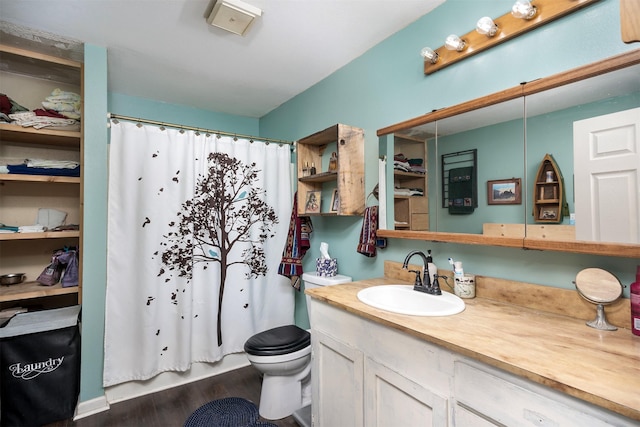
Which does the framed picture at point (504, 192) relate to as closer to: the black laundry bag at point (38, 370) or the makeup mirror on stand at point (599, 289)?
the makeup mirror on stand at point (599, 289)

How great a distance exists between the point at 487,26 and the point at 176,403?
9.25ft

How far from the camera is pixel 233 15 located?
1.66 metres

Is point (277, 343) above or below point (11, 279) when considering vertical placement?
below

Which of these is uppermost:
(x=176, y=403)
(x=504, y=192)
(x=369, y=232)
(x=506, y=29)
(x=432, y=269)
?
(x=506, y=29)

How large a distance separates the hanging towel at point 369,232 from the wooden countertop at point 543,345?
0.62 m

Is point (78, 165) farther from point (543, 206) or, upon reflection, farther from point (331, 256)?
point (543, 206)

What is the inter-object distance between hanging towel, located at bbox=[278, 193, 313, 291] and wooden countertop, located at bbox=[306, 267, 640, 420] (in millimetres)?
1197

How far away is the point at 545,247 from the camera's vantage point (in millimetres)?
1149

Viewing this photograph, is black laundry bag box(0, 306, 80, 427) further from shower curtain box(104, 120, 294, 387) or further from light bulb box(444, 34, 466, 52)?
light bulb box(444, 34, 466, 52)

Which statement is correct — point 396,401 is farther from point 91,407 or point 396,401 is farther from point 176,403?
point 91,407

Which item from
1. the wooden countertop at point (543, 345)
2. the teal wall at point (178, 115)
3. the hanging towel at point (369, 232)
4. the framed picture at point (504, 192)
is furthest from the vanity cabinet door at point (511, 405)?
the teal wall at point (178, 115)

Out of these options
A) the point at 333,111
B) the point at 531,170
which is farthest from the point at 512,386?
the point at 333,111

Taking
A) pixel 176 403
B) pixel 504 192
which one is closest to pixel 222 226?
pixel 176 403

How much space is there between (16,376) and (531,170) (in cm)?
290
